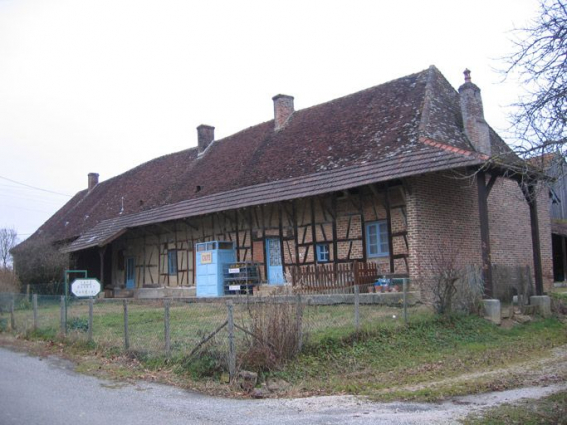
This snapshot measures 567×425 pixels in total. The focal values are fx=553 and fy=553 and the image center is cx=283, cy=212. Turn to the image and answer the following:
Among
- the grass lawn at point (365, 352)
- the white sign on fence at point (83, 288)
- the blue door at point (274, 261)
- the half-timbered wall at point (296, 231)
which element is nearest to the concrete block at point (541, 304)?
the grass lawn at point (365, 352)

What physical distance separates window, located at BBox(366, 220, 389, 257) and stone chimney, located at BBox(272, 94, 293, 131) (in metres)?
9.04

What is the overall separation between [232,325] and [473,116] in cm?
1205

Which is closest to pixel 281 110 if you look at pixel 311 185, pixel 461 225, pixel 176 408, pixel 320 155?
pixel 320 155

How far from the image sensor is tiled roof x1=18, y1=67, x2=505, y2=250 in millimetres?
16484

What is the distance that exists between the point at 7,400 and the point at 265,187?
13.1 metres

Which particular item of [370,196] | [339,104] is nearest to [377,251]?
[370,196]

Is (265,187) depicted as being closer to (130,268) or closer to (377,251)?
(377,251)

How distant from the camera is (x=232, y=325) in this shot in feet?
30.0

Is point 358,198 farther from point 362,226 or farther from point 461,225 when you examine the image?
point 461,225

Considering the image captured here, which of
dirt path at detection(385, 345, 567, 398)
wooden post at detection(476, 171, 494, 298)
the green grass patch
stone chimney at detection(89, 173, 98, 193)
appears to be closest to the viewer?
the green grass patch

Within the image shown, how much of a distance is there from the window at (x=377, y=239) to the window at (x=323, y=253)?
1.66 meters

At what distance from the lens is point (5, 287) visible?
76.5ft

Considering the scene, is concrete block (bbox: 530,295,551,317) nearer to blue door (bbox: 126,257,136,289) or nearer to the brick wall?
the brick wall

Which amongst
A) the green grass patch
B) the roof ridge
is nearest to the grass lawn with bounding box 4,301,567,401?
the green grass patch
